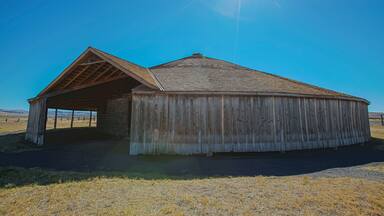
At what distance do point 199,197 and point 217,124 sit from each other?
542cm

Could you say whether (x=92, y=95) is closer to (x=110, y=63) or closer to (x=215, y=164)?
(x=110, y=63)

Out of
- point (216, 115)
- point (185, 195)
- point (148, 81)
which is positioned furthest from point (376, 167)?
point (148, 81)

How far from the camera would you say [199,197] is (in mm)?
4273

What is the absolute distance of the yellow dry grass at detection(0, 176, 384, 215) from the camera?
364 cm

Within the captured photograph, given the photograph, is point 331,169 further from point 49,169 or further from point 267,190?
point 49,169

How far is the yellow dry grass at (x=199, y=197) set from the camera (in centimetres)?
364

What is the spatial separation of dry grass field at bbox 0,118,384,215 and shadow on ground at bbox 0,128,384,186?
13cm

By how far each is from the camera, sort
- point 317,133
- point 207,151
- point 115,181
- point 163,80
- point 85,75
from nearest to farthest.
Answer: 1. point 115,181
2. point 207,151
3. point 317,133
4. point 163,80
5. point 85,75

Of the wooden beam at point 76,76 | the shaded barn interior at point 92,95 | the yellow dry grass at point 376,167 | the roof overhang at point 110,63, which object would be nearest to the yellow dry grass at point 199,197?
the yellow dry grass at point 376,167

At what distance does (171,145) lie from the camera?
30.1 ft

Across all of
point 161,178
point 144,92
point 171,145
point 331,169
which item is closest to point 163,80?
point 144,92

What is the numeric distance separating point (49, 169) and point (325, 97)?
14322mm

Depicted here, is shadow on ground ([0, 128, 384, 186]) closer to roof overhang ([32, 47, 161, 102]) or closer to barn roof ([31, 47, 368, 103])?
barn roof ([31, 47, 368, 103])

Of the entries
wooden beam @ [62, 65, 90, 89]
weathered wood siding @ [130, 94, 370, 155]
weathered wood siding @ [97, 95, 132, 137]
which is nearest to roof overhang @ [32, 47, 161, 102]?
wooden beam @ [62, 65, 90, 89]
